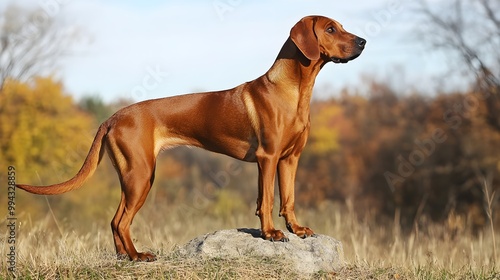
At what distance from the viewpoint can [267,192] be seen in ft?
21.9

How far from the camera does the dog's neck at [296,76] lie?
22.7ft

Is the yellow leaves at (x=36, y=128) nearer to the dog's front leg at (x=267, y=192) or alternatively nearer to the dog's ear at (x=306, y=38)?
the dog's front leg at (x=267, y=192)

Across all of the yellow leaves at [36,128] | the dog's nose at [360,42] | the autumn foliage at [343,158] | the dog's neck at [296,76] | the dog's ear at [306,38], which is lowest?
the autumn foliage at [343,158]

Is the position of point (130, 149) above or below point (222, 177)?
above

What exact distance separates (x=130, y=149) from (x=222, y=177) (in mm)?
34627

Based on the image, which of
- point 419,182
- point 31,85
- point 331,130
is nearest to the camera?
point 31,85

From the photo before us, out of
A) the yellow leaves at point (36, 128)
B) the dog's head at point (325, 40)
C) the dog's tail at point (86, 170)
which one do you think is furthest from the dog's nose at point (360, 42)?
the yellow leaves at point (36, 128)

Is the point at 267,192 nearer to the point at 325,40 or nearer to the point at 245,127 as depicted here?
the point at 245,127

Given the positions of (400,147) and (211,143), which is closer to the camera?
(211,143)

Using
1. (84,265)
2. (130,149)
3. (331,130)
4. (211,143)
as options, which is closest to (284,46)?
(211,143)

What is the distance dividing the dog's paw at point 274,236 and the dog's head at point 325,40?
1.81 metres

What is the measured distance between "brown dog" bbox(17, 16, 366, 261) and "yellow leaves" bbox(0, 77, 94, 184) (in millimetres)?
16564

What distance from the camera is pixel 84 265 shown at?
6648 millimetres

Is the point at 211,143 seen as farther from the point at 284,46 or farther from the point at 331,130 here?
the point at 331,130
